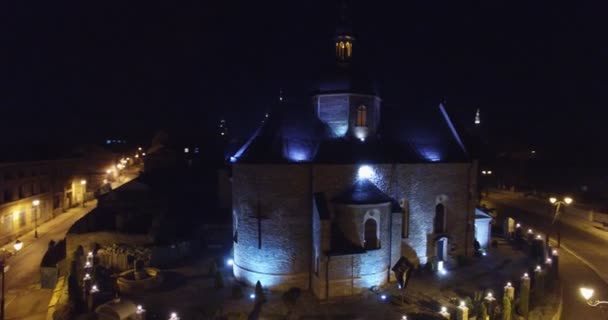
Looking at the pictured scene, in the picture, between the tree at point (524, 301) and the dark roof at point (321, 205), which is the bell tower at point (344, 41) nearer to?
the dark roof at point (321, 205)

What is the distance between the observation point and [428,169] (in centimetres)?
2681

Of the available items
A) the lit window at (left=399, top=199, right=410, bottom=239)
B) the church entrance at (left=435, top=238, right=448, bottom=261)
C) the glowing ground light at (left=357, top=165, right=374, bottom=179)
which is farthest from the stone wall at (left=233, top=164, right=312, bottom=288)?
the church entrance at (left=435, top=238, right=448, bottom=261)

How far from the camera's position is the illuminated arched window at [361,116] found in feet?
81.0

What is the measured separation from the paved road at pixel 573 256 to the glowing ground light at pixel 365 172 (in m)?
12.6

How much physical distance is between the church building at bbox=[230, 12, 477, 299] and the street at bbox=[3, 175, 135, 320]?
37.5 ft

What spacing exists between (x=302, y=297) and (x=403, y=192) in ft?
31.5

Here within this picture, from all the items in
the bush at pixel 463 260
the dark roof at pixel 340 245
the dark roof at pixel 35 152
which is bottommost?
the bush at pixel 463 260

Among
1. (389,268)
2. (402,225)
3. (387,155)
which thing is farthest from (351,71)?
(389,268)

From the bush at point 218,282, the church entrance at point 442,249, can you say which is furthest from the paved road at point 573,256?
the bush at point 218,282

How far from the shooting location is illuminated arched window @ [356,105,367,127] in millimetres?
24688

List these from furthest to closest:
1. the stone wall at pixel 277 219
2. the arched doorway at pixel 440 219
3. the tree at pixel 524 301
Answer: the arched doorway at pixel 440 219 → the stone wall at pixel 277 219 → the tree at pixel 524 301

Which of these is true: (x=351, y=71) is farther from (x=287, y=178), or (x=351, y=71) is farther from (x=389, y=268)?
(x=389, y=268)

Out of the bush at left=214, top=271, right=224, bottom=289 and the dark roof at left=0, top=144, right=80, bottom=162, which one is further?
the dark roof at left=0, top=144, right=80, bottom=162

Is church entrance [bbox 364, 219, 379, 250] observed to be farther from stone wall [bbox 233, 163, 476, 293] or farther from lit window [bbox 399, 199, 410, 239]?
lit window [bbox 399, 199, 410, 239]
